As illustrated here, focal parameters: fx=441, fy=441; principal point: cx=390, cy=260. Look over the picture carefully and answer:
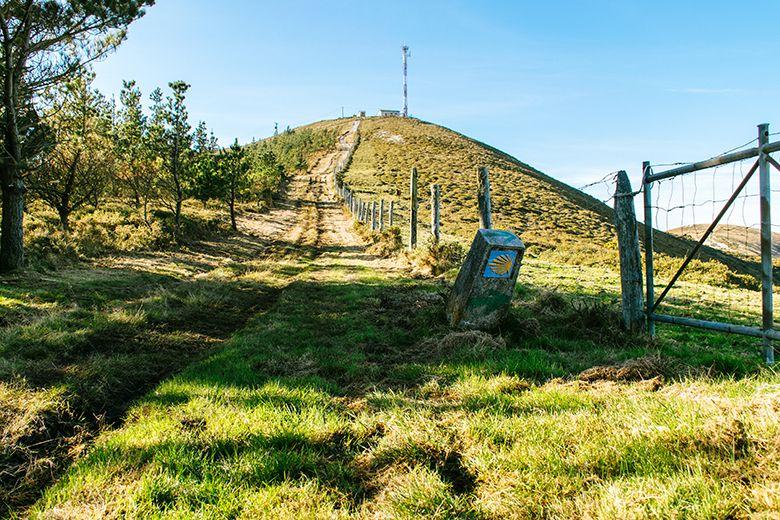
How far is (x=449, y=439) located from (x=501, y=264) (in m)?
3.75

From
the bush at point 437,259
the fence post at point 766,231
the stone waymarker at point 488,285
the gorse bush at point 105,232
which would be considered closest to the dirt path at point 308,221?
the gorse bush at point 105,232

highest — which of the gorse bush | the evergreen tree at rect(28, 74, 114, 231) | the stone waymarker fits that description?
the evergreen tree at rect(28, 74, 114, 231)

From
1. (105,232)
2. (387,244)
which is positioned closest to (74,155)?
(105,232)

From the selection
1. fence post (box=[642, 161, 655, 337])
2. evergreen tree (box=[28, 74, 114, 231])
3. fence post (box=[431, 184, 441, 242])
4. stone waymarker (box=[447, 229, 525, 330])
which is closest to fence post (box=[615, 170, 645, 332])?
fence post (box=[642, 161, 655, 337])

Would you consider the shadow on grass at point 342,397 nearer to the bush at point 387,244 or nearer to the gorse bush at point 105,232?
the bush at point 387,244

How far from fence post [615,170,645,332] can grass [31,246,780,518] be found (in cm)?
49

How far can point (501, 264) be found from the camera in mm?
6648

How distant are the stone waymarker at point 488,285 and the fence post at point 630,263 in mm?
1401

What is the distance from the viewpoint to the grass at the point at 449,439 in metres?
2.55

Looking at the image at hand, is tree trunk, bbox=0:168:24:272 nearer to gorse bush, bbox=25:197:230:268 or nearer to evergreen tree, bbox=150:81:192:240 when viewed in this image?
gorse bush, bbox=25:197:230:268

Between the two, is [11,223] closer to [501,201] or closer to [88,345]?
[88,345]

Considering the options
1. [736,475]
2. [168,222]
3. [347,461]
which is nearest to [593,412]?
[736,475]

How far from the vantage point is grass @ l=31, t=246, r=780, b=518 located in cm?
255

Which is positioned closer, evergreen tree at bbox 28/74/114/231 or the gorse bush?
the gorse bush
